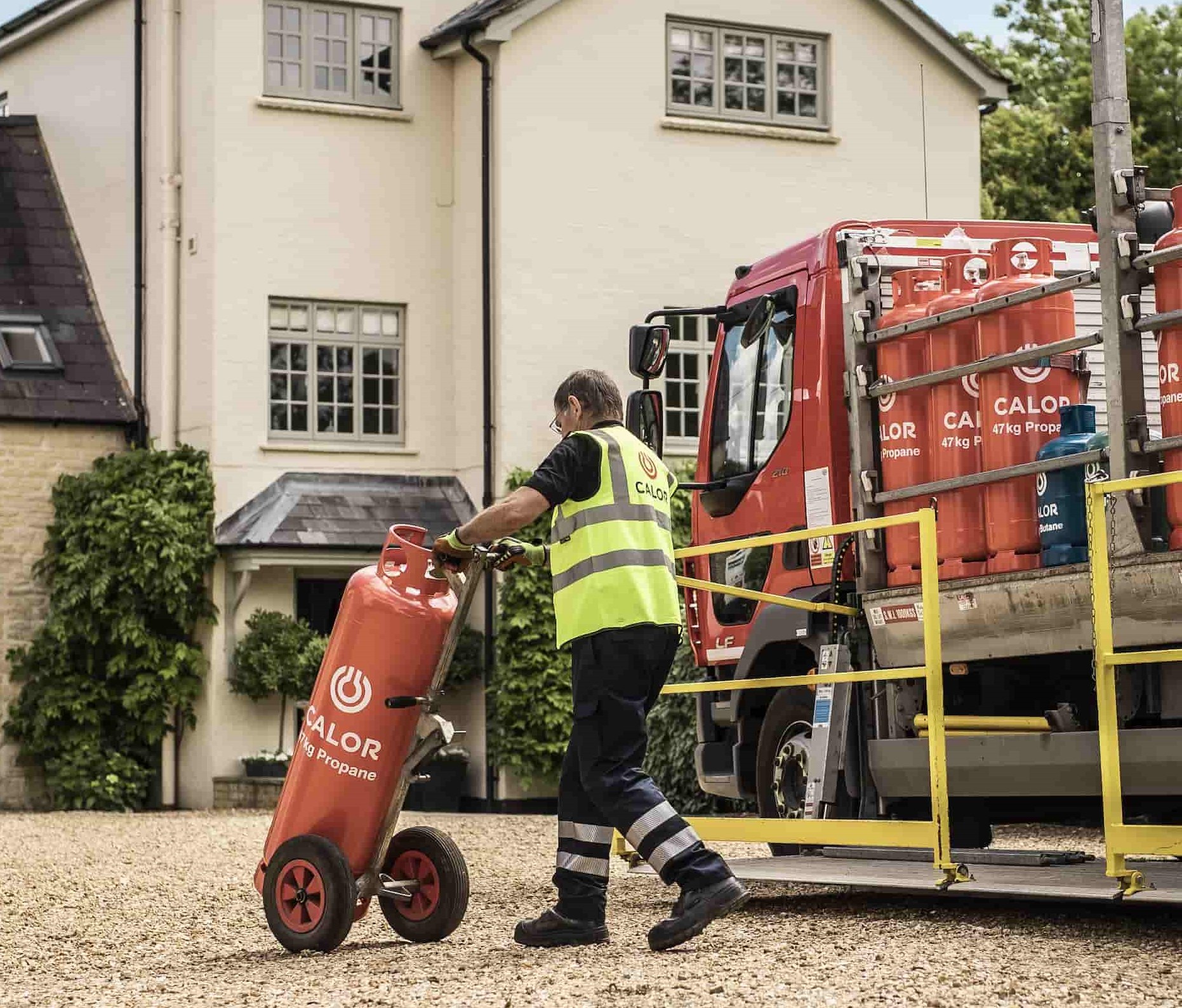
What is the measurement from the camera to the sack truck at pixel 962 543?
305 inches

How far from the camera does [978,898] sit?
959cm

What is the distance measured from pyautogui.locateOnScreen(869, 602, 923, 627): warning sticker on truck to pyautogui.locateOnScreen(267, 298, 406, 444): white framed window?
39.0 feet

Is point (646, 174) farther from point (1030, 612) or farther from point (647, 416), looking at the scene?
point (1030, 612)

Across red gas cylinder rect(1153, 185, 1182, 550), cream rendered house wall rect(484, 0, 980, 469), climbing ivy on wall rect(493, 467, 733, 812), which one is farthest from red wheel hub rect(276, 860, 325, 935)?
cream rendered house wall rect(484, 0, 980, 469)

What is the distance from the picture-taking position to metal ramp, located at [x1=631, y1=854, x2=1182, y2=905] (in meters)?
7.70

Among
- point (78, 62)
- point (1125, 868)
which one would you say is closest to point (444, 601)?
point (1125, 868)

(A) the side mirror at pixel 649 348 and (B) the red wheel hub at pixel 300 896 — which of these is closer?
(B) the red wheel hub at pixel 300 896

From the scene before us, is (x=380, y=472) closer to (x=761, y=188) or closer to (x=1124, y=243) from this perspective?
(x=761, y=188)

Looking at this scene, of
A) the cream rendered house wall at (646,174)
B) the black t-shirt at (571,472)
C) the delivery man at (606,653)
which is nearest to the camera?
the delivery man at (606,653)

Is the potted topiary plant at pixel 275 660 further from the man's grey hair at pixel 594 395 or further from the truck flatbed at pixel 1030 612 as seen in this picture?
the man's grey hair at pixel 594 395

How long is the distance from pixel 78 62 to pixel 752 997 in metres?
17.9

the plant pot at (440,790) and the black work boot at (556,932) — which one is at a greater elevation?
the plant pot at (440,790)

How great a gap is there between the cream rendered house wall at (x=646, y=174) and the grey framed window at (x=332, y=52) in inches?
53.1

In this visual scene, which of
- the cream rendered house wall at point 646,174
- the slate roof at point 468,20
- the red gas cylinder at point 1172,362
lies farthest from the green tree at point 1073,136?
the red gas cylinder at point 1172,362
